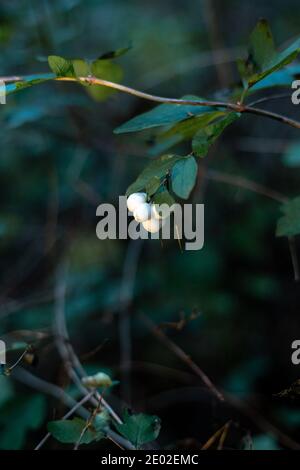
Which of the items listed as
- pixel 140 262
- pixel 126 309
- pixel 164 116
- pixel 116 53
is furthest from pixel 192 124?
pixel 140 262

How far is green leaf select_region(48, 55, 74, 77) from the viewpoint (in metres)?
0.72

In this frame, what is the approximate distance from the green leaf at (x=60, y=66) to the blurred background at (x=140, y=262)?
65 centimetres

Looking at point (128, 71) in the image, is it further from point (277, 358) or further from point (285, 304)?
point (277, 358)

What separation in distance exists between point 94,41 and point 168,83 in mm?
604

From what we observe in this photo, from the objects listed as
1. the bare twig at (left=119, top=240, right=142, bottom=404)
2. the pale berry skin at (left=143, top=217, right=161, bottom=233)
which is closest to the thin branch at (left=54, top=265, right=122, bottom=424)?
the bare twig at (left=119, top=240, right=142, bottom=404)

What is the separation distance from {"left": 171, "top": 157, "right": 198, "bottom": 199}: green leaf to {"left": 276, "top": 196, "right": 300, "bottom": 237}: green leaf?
25 cm

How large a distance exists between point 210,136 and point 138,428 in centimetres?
43

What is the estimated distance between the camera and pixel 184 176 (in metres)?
0.68

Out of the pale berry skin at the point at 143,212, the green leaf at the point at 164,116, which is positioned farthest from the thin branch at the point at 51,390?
the green leaf at the point at 164,116

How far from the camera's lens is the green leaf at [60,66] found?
2.37 ft

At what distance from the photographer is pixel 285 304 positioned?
6.42 ft

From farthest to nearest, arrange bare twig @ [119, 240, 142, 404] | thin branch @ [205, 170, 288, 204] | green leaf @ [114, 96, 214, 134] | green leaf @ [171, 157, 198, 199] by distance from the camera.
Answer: bare twig @ [119, 240, 142, 404] < thin branch @ [205, 170, 288, 204] < green leaf @ [114, 96, 214, 134] < green leaf @ [171, 157, 198, 199]

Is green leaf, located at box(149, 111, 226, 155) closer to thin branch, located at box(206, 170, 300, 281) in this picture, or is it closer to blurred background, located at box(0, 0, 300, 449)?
thin branch, located at box(206, 170, 300, 281)

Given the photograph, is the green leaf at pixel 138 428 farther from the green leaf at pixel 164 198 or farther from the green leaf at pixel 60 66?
the green leaf at pixel 60 66
